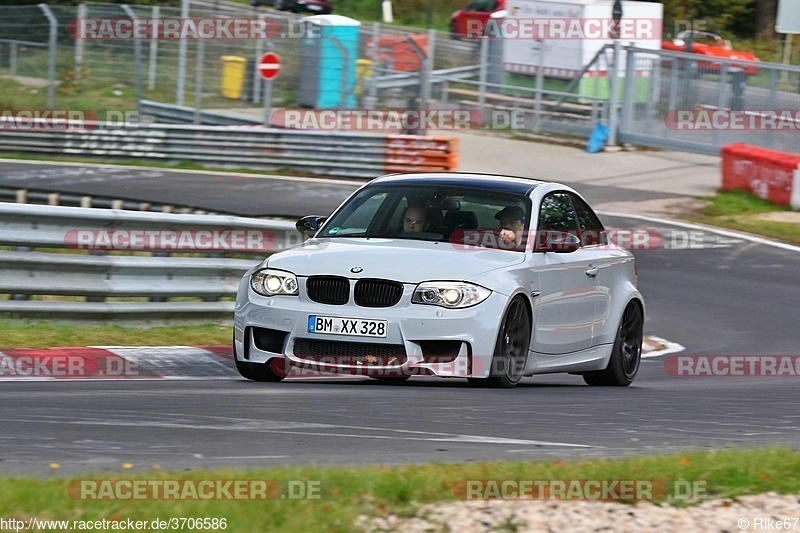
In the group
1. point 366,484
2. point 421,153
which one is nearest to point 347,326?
point 366,484

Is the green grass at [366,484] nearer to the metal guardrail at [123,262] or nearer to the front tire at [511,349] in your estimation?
the front tire at [511,349]

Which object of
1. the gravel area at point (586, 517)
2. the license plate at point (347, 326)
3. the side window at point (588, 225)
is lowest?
the license plate at point (347, 326)

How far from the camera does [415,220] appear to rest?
945 cm

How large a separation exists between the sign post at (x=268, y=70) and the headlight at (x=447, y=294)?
1869 centimetres

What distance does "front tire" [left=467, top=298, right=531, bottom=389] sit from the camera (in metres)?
8.68

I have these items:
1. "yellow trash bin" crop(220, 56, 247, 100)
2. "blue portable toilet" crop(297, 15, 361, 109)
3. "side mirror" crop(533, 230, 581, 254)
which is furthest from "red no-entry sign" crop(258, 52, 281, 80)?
"side mirror" crop(533, 230, 581, 254)

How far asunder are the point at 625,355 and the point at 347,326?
2.96m

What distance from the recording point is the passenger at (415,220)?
941 cm

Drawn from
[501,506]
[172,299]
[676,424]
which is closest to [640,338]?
[676,424]

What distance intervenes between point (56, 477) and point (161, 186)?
59.1 ft

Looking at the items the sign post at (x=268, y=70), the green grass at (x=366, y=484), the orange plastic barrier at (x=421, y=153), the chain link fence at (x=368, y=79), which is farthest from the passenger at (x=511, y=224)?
the sign post at (x=268, y=70)

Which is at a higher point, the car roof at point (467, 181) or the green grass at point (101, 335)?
the car roof at point (467, 181)

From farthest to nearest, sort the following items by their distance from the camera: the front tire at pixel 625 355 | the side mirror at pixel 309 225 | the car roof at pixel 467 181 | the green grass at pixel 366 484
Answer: the front tire at pixel 625 355
the side mirror at pixel 309 225
the car roof at pixel 467 181
the green grass at pixel 366 484

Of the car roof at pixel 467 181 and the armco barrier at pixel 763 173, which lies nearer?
the car roof at pixel 467 181
